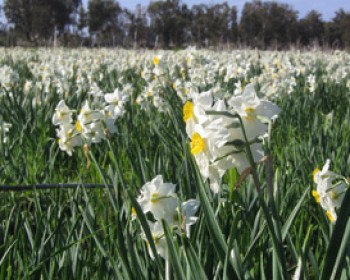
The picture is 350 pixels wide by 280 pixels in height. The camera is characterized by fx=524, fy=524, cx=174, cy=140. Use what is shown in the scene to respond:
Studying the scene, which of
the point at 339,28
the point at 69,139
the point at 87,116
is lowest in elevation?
the point at 69,139

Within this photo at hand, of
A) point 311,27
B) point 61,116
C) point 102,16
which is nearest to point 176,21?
point 102,16

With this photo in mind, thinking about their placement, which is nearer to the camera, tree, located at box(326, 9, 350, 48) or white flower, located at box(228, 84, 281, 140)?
white flower, located at box(228, 84, 281, 140)

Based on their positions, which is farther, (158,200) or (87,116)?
(87,116)

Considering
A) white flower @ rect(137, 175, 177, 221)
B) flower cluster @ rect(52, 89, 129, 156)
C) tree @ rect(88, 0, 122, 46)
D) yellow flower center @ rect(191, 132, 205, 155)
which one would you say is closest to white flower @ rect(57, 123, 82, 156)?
flower cluster @ rect(52, 89, 129, 156)

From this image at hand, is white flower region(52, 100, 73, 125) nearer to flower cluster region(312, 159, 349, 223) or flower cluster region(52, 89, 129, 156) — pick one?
flower cluster region(52, 89, 129, 156)

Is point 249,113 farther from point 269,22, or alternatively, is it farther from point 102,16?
point 102,16

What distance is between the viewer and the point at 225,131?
32.9 inches

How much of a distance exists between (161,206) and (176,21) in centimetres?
5546

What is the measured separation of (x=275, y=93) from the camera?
4219 mm

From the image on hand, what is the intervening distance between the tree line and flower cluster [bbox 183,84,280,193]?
1883 inches

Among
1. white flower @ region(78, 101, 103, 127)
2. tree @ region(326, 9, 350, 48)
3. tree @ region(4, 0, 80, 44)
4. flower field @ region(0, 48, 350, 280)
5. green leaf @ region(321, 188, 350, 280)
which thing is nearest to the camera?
green leaf @ region(321, 188, 350, 280)

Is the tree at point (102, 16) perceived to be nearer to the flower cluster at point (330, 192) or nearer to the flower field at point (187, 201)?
the flower field at point (187, 201)

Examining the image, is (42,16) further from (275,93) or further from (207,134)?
(207,134)

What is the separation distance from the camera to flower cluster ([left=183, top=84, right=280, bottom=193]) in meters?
0.84
